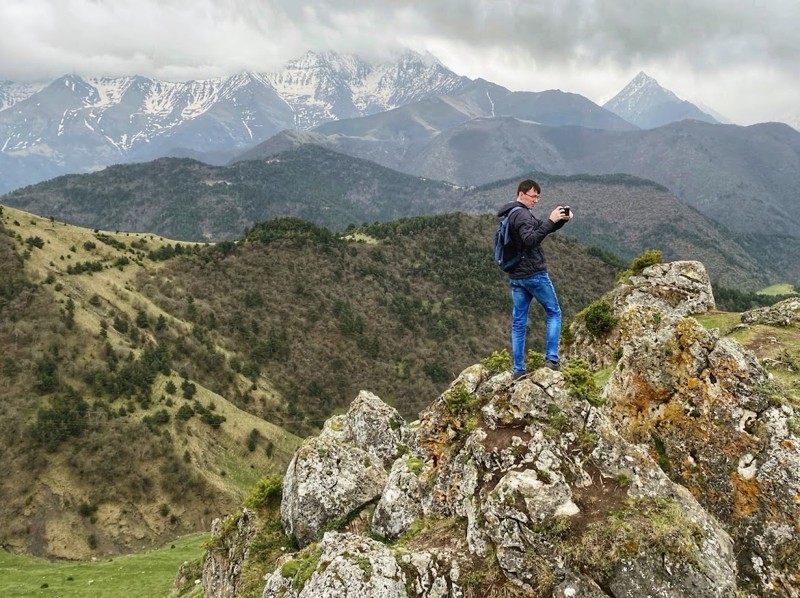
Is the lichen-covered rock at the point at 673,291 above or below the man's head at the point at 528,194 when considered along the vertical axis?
below

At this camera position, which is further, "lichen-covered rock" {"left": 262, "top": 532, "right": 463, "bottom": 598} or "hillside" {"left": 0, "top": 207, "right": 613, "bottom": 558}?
"hillside" {"left": 0, "top": 207, "right": 613, "bottom": 558}

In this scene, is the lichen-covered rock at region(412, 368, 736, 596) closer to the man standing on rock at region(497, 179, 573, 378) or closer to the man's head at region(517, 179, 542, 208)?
the man standing on rock at region(497, 179, 573, 378)

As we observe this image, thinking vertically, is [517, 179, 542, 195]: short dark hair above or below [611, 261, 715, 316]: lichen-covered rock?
above

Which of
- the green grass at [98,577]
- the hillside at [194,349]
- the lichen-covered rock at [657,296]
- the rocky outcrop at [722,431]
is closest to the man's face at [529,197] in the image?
the rocky outcrop at [722,431]

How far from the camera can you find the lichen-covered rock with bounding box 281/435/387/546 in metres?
16.1

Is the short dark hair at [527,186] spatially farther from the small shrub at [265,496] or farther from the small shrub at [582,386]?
the small shrub at [265,496]

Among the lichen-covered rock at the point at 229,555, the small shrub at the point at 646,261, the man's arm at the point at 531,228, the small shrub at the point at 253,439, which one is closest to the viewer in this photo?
the man's arm at the point at 531,228

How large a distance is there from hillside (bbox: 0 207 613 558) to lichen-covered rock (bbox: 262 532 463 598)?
72927 millimetres

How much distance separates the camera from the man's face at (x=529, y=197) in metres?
12.5

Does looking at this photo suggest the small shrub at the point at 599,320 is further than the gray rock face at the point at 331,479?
Yes

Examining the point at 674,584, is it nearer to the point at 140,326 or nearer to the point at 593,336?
the point at 593,336

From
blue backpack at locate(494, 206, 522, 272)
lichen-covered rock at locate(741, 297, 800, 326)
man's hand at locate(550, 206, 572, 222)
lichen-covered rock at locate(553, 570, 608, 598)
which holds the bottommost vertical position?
lichen-covered rock at locate(553, 570, 608, 598)

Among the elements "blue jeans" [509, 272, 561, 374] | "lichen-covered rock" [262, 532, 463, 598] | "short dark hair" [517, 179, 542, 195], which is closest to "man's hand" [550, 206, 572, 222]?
"short dark hair" [517, 179, 542, 195]

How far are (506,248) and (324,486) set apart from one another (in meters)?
10.5
